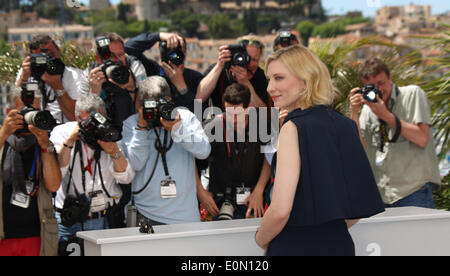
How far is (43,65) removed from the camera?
464 cm

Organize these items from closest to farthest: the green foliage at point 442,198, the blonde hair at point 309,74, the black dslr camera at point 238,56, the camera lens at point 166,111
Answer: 1. the blonde hair at point 309,74
2. the camera lens at point 166,111
3. the black dslr camera at point 238,56
4. the green foliage at point 442,198

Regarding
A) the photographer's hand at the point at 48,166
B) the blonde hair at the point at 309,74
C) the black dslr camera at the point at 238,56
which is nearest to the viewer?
the blonde hair at the point at 309,74

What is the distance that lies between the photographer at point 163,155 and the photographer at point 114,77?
0.38 metres

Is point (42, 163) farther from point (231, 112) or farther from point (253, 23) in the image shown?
point (253, 23)

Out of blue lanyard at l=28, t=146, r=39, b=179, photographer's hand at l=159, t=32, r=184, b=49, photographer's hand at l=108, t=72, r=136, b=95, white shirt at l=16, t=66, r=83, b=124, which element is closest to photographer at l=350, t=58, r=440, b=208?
photographer's hand at l=159, t=32, r=184, b=49

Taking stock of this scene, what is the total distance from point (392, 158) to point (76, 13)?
333ft

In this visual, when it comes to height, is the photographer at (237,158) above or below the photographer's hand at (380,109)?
below

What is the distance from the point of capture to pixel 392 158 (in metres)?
4.68

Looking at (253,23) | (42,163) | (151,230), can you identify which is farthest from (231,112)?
(253,23)

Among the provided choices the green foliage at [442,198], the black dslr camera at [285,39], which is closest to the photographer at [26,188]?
the black dslr camera at [285,39]

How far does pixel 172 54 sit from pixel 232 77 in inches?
18.1

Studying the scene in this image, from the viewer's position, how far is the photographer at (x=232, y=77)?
15.1 feet

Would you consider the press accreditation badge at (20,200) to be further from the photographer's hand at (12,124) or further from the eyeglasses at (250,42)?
the eyeglasses at (250,42)

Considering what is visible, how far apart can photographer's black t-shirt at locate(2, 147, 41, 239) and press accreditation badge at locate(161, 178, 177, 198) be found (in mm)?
761
